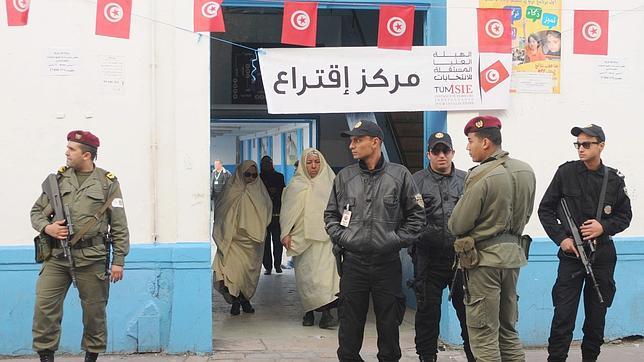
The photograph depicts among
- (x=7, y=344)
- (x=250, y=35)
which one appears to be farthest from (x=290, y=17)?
(x=250, y=35)

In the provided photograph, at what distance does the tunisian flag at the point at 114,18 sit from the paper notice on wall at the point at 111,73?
193 millimetres

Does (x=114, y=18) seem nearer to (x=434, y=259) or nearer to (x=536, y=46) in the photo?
(x=434, y=259)

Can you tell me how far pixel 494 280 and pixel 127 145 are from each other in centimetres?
319

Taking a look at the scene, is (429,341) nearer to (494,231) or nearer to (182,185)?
(494,231)

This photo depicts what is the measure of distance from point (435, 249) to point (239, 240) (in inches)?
118

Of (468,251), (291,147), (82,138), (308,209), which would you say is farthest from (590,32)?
(291,147)

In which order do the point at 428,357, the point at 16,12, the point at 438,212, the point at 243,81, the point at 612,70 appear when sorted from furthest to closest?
the point at 243,81 < the point at 612,70 < the point at 16,12 < the point at 428,357 < the point at 438,212

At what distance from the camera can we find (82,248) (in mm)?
5633

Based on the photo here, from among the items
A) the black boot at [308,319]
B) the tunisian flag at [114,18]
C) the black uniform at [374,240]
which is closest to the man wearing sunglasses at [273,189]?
the black boot at [308,319]

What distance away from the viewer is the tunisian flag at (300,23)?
6.79 meters

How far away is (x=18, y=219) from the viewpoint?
6.41m

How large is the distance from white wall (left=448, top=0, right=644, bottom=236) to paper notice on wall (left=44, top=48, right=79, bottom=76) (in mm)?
3176

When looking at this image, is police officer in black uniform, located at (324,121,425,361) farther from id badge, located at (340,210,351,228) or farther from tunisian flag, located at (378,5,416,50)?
tunisian flag, located at (378,5,416,50)

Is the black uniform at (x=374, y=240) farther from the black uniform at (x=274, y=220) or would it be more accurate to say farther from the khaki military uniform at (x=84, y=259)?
the black uniform at (x=274, y=220)
